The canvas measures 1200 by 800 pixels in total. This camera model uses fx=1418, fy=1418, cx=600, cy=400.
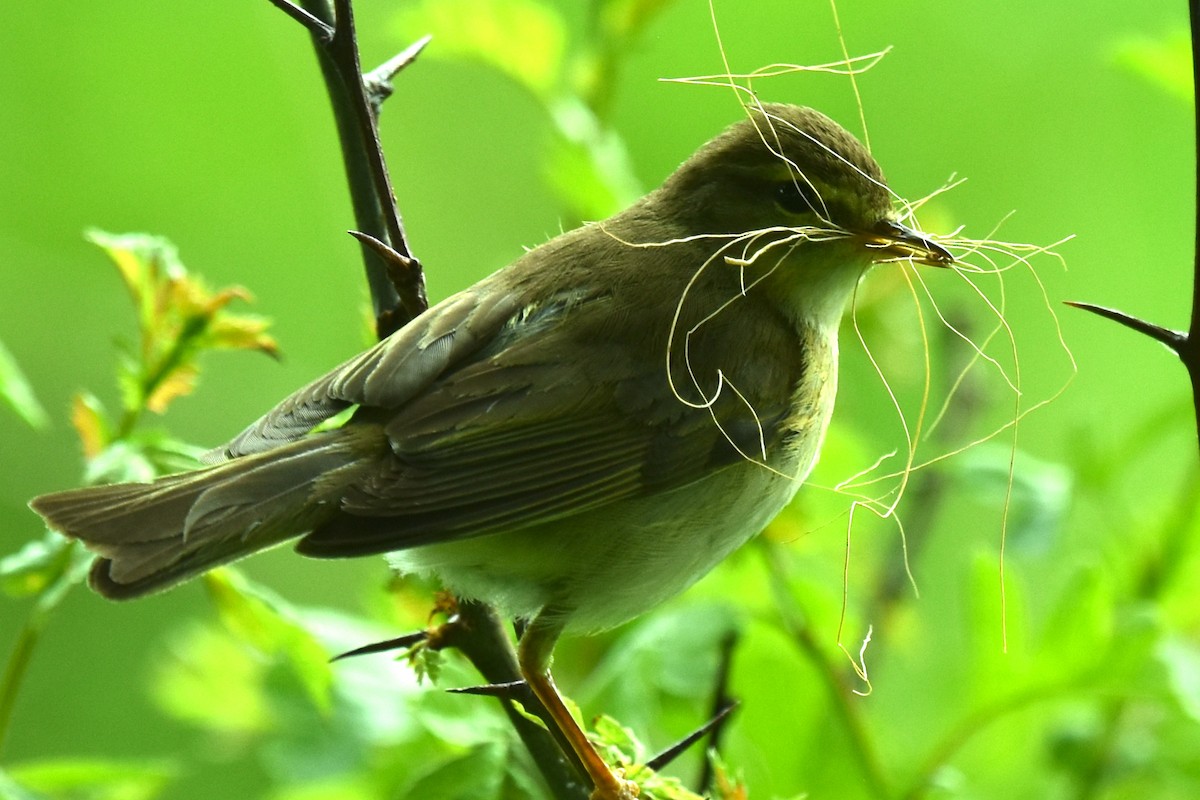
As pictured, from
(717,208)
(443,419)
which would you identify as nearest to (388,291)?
(443,419)

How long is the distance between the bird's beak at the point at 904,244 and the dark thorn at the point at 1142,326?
0.95 meters

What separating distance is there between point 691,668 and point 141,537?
811mm

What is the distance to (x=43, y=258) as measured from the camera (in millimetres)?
6539

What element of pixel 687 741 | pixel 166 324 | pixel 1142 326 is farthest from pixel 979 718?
pixel 166 324

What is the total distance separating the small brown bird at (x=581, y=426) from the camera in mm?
2236

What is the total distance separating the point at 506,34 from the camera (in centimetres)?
251

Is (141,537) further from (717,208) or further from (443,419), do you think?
(717,208)

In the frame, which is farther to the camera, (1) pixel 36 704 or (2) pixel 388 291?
(1) pixel 36 704

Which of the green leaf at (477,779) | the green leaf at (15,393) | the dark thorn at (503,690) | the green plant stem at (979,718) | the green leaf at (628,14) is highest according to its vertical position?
the green leaf at (628,14)

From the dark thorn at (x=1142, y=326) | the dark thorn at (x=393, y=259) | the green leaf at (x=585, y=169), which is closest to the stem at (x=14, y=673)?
the dark thorn at (x=393, y=259)

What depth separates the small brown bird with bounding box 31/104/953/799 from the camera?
7.34ft

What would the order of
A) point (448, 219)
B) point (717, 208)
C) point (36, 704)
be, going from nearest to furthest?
1. point (717, 208)
2. point (36, 704)
3. point (448, 219)

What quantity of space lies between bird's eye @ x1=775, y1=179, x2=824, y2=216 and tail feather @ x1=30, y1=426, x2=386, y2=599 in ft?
3.05

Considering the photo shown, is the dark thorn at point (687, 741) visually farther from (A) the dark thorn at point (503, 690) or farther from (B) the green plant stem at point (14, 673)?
(B) the green plant stem at point (14, 673)
